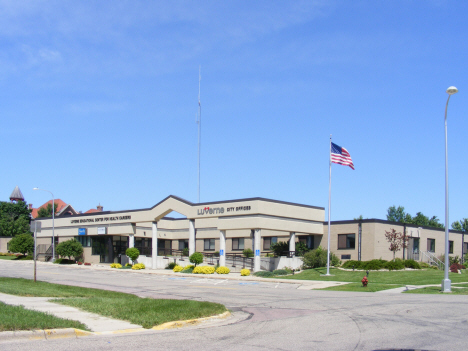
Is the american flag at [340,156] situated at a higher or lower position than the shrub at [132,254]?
higher

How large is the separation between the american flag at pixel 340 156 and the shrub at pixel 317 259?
8.77m

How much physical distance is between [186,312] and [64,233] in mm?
53962

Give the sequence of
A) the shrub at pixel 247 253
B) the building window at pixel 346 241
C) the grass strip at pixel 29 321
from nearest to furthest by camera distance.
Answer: the grass strip at pixel 29 321 < the building window at pixel 346 241 < the shrub at pixel 247 253

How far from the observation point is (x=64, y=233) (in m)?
63.1

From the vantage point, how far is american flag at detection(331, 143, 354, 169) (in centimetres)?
3728

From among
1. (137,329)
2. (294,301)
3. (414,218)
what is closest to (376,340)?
(137,329)

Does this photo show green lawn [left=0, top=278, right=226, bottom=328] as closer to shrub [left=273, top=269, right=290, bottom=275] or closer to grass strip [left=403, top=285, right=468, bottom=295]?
grass strip [left=403, top=285, right=468, bottom=295]

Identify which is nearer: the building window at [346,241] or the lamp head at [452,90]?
the lamp head at [452,90]

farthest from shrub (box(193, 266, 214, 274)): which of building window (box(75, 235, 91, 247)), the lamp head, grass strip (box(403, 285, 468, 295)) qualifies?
the lamp head

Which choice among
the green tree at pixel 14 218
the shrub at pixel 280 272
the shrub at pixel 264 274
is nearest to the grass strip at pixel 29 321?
the shrub at pixel 264 274

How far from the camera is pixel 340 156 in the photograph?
3744cm

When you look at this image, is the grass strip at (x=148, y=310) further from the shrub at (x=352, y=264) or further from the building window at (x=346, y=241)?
the building window at (x=346, y=241)

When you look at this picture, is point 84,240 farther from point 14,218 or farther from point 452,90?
point 452,90

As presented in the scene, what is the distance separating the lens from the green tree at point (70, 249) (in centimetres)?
5716
